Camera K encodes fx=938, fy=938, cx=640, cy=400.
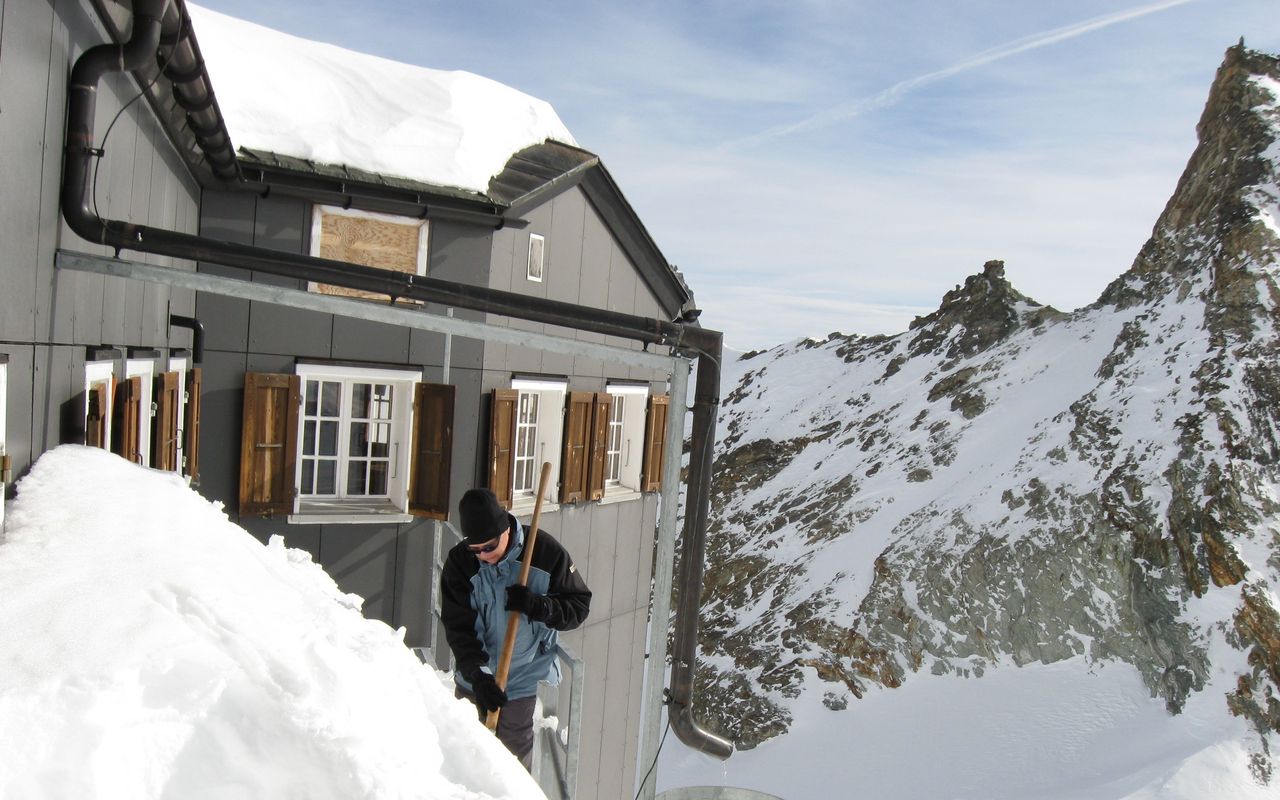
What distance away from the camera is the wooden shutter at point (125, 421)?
496 cm

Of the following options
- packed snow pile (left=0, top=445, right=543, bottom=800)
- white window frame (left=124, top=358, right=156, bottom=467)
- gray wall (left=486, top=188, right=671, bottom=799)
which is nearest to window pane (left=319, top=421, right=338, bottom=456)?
gray wall (left=486, top=188, right=671, bottom=799)

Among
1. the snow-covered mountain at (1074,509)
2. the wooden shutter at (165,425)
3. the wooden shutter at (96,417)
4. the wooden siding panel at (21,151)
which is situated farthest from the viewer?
the snow-covered mountain at (1074,509)

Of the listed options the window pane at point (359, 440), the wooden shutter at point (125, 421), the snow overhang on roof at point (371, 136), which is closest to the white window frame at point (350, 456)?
the window pane at point (359, 440)

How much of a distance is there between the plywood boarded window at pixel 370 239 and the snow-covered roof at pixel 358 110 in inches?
17.4

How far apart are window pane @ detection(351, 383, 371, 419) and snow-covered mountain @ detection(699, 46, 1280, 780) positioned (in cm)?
1220

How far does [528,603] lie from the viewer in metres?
4.98

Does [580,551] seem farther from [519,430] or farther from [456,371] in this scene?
[456,371]

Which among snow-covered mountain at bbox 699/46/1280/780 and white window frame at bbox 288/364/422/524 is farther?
snow-covered mountain at bbox 699/46/1280/780

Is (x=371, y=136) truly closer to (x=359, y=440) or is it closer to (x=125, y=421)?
(x=359, y=440)

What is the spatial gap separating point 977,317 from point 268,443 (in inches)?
1077

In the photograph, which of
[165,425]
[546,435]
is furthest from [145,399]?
[546,435]

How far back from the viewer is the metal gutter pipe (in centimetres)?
400

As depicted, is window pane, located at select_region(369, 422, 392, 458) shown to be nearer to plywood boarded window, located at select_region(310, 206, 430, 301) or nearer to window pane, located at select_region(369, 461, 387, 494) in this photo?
window pane, located at select_region(369, 461, 387, 494)

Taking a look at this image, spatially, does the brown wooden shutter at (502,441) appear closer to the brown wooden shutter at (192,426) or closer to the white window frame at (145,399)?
the brown wooden shutter at (192,426)
